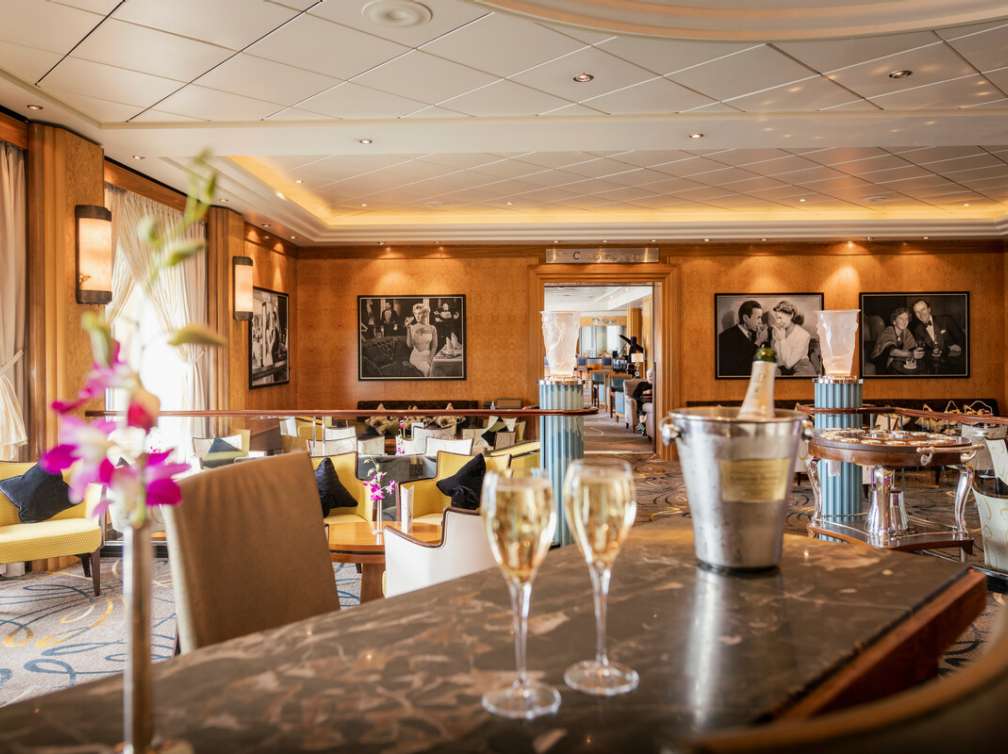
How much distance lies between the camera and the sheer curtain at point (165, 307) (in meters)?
6.72

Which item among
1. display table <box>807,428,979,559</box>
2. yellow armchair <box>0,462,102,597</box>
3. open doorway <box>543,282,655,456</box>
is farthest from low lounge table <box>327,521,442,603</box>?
open doorway <box>543,282,655,456</box>

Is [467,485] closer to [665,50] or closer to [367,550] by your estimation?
[367,550]

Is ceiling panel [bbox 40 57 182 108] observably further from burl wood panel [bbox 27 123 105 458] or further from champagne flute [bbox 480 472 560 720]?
champagne flute [bbox 480 472 560 720]

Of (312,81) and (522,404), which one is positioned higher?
(312,81)

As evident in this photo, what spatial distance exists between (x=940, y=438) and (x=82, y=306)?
19.7ft

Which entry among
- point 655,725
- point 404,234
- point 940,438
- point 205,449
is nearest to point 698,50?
point 940,438

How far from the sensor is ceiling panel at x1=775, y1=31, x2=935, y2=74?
4.26 meters

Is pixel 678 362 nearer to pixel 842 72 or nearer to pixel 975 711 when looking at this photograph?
pixel 842 72

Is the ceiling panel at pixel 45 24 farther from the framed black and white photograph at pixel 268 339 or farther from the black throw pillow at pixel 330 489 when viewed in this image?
the framed black and white photograph at pixel 268 339

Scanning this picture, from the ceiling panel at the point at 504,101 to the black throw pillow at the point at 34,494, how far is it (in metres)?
3.49

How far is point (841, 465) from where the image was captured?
20.9 ft

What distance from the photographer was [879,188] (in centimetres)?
886

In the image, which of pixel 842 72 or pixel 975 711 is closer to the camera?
pixel 975 711

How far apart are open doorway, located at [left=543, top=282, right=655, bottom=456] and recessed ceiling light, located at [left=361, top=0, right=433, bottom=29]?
11.4 ft
